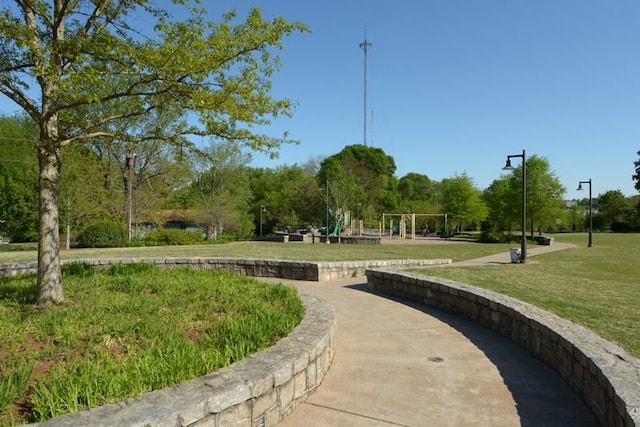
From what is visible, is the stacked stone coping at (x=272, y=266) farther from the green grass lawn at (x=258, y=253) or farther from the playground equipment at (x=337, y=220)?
the playground equipment at (x=337, y=220)

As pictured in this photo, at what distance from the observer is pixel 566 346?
440 cm

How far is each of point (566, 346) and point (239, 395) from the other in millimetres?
3286

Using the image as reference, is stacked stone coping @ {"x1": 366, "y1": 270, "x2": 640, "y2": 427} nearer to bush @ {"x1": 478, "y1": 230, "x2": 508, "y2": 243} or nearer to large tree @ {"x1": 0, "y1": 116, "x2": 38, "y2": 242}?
large tree @ {"x1": 0, "y1": 116, "x2": 38, "y2": 242}

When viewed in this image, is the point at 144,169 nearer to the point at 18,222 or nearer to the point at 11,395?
the point at 18,222

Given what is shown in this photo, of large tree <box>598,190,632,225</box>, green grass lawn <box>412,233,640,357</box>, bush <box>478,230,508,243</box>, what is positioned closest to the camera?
green grass lawn <box>412,233,640,357</box>

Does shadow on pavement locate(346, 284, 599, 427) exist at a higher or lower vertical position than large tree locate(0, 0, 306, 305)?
lower

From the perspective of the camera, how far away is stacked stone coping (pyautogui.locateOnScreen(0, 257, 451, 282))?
451 inches

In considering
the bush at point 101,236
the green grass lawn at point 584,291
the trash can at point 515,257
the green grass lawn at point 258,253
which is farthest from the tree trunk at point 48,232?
the bush at point 101,236

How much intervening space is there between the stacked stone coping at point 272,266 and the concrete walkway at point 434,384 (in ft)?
16.0

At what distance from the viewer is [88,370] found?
344cm

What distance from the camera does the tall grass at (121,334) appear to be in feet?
10.2

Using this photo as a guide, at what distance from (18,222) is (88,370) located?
91.4ft

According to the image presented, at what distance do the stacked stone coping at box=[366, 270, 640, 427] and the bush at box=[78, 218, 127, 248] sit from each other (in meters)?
20.4

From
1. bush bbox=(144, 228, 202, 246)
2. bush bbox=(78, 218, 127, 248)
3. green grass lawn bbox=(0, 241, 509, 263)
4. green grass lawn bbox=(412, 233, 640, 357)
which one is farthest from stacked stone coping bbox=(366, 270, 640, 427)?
bush bbox=(144, 228, 202, 246)
